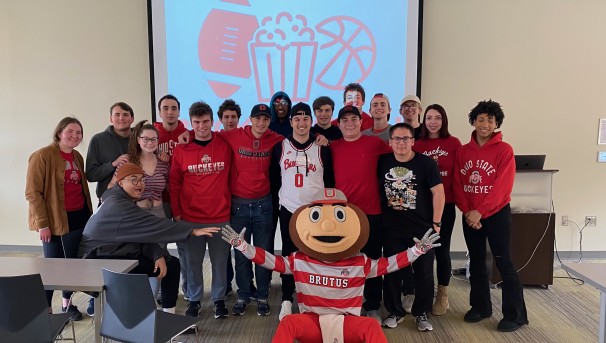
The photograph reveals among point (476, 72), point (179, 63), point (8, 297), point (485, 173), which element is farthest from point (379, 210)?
point (179, 63)

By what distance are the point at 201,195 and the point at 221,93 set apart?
1808 mm

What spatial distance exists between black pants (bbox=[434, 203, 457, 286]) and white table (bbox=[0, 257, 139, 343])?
205 cm

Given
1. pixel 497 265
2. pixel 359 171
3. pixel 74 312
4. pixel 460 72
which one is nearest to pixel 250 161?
pixel 359 171

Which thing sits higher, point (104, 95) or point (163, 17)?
point (163, 17)

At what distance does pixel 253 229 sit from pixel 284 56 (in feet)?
6.68

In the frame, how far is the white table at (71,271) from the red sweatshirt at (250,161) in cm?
91

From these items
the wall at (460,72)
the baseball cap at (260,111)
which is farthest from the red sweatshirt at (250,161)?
the wall at (460,72)

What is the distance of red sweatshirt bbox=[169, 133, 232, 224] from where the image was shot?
277 centimetres

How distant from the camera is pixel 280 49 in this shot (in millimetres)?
4215

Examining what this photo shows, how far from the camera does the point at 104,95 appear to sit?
4.38 m

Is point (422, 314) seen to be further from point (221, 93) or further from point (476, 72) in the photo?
point (221, 93)

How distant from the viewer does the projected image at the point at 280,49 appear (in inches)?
164

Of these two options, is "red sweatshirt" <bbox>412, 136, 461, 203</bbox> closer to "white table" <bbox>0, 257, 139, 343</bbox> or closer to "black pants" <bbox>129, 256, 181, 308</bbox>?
"black pants" <bbox>129, 256, 181, 308</bbox>

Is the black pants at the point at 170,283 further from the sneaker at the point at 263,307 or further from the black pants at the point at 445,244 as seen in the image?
the black pants at the point at 445,244
